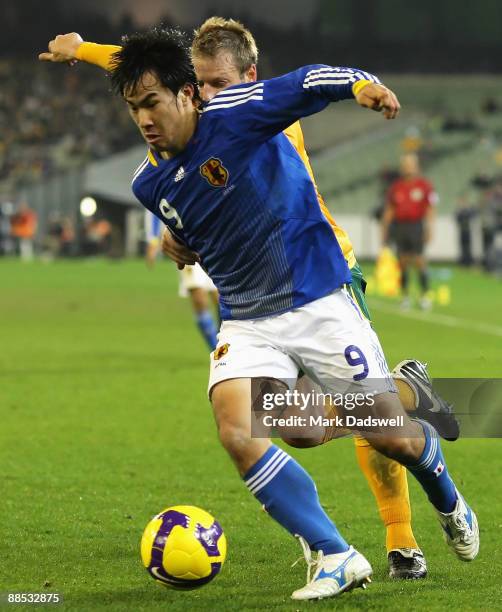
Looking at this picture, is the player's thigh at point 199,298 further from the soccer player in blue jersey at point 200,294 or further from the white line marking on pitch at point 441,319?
the white line marking on pitch at point 441,319

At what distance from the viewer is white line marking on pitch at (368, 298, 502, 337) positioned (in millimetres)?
14828

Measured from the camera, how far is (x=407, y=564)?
4539 mm

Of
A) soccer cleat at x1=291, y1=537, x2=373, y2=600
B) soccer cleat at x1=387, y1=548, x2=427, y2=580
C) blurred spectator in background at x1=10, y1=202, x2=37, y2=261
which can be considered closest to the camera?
soccer cleat at x1=291, y1=537, x2=373, y2=600

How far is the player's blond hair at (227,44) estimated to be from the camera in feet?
17.4

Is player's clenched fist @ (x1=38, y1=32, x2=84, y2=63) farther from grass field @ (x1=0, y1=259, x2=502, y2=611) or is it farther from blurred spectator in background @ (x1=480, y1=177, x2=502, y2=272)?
blurred spectator in background @ (x1=480, y1=177, x2=502, y2=272)

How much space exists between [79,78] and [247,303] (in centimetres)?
4751

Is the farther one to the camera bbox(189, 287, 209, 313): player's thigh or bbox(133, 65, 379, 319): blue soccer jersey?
bbox(189, 287, 209, 313): player's thigh

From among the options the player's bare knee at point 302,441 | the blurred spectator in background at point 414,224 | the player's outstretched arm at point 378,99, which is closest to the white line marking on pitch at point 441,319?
the blurred spectator in background at point 414,224

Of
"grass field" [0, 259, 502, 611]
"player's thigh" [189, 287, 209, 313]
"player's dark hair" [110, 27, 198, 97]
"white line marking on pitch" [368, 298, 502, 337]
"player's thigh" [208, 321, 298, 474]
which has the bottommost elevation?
"white line marking on pitch" [368, 298, 502, 337]

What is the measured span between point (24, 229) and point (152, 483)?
35.1m

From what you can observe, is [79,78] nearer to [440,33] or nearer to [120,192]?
[120,192]

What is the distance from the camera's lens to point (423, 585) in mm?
4414

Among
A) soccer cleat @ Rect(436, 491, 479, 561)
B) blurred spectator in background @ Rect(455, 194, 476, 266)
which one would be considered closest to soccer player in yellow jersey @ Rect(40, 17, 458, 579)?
soccer cleat @ Rect(436, 491, 479, 561)

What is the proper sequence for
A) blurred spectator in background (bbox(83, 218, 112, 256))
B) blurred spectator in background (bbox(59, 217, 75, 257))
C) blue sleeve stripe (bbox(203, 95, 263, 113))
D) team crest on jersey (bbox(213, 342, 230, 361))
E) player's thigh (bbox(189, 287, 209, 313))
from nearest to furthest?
blue sleeve stripe (bbox(203, 95, 263, 113)) < team crest on jersey (bbox(213, 342, 230, 361)) < player's thigh (bbox(189, 287, 209, 313)) < blurred spectator in background (bbox(83, 218, 112, 256)) < blurred spectator in background (bbox(59, 217, 75, 257))
